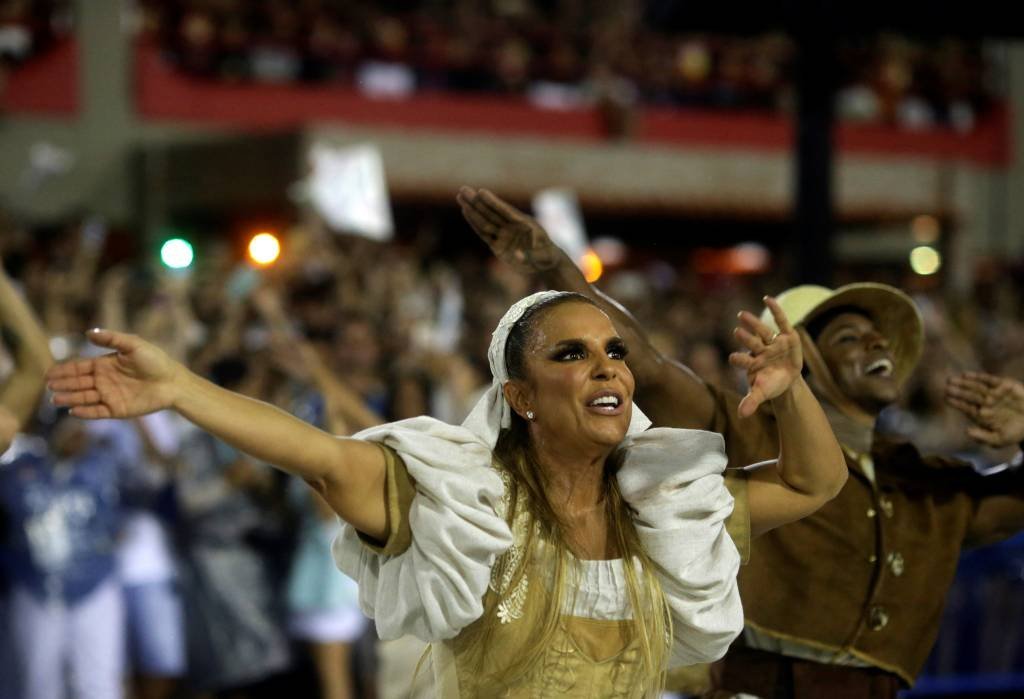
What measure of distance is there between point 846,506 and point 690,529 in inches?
38.6

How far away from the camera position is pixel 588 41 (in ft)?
66.6

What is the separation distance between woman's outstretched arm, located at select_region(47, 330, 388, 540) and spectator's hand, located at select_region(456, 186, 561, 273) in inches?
37.0

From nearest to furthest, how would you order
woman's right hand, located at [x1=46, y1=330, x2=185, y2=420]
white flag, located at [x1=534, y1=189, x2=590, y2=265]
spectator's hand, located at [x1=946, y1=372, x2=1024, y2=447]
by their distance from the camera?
woman's right hand, located at [x1=46, y1=330, x2=185, y2=420], spectator's hand, located at [x1=946, y1=372, x2=1024, y2=447], white flag, located at [x1=534, y1=189, x2=590, y2=265]

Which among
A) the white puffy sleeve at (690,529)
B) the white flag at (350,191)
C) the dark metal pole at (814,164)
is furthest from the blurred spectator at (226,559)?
the white puffy sleeve at (690,529)

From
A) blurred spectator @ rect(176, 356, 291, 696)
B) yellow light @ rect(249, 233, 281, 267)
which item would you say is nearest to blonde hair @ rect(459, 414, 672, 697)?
blurred spectator @ rect(176, 356, 291, 696)

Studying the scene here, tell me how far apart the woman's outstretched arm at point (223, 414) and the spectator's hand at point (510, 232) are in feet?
3.08

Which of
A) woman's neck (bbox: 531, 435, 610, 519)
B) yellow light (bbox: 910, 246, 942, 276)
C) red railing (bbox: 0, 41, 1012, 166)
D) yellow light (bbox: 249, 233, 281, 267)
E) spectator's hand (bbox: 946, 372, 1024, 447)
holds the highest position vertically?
woman's neck (bbox: 531, 435, 610, 519)

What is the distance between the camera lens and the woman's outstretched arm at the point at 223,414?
2.74 m

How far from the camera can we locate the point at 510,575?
313cm

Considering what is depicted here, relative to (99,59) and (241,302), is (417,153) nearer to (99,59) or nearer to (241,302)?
(99,59)

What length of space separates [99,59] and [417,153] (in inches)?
146

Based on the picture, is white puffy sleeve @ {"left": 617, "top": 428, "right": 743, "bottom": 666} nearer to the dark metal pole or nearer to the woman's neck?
the woman's neck

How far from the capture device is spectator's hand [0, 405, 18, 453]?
356 centimetres

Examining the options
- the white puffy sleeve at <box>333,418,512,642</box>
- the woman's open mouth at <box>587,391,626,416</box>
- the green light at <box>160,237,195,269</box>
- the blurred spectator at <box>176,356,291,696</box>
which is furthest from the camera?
the blurred spectator at <box>176,356,291,696</box>
